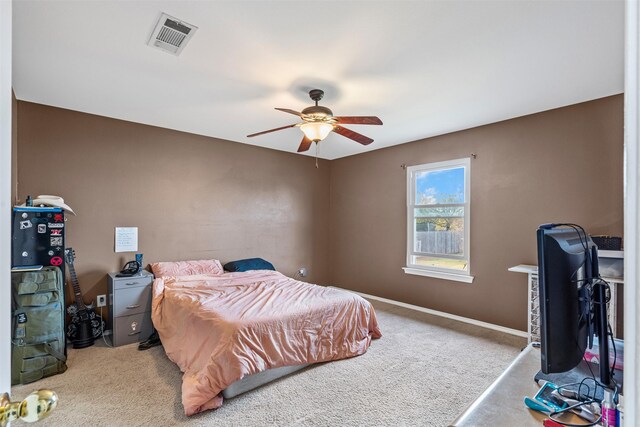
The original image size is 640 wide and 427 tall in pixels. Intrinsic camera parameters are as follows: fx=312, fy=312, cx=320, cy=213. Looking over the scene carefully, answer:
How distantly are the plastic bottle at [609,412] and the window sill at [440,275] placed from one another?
131 inches

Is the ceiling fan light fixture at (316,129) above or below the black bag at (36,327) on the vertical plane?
above

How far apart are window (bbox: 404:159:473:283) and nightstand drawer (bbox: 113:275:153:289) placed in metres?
3.53

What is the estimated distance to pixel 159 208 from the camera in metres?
4.14

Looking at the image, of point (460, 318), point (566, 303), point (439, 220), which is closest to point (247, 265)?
point (439, 220)

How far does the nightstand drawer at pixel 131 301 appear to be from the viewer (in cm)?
336

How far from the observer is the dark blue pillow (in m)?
4.45

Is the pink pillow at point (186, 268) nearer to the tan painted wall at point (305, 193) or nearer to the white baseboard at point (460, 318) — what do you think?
the tan painted wall at point (305, 193)

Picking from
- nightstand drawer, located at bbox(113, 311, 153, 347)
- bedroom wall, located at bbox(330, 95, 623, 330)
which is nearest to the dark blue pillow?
nightstand drawer, located at bbox(113, 311, 153, 347)

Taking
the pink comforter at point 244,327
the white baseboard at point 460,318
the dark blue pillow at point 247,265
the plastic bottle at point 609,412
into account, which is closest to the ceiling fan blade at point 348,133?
the pink comforter at point 244,327

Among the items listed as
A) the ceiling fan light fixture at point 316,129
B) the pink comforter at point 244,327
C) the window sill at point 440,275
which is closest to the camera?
the pink comforter at point 244,327

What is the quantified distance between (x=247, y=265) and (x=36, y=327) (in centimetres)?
232

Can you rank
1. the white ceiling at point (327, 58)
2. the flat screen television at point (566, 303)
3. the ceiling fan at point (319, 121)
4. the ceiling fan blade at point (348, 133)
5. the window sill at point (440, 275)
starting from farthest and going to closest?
the window sill at point (440, 275), the ceiling fan blade at point (348, 133), the ceiling fan at point (319, 121), the white ceiling at point (327, 58), the flat screen television at point (566, 303)
